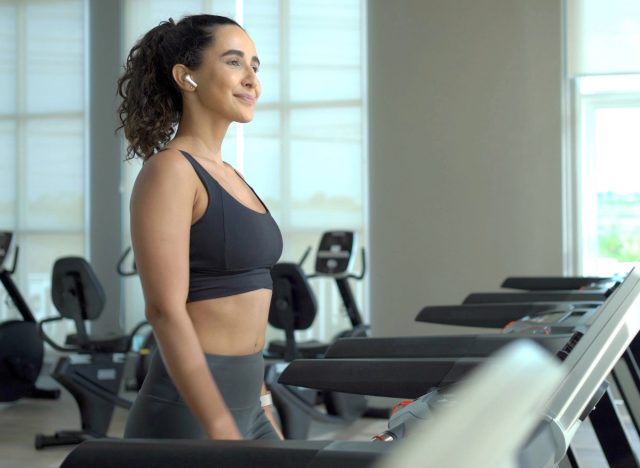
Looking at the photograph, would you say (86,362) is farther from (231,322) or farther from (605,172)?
(231,322)

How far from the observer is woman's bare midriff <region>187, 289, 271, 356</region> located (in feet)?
4.34

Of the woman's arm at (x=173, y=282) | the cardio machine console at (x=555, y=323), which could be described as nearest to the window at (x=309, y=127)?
the cardio machine console at (x=555, y=323)

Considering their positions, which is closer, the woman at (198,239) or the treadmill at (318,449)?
the treadmill at (318,449)

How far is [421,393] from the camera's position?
1.27 m

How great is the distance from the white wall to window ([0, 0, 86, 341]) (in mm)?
2882

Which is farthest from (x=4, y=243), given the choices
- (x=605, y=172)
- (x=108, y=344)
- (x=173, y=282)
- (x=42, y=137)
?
(x=173, y=282)

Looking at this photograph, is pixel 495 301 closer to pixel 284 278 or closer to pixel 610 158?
pixel 284 278

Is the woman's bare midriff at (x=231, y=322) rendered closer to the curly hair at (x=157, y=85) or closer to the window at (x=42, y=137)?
the curly hair at (x=157, y=85)

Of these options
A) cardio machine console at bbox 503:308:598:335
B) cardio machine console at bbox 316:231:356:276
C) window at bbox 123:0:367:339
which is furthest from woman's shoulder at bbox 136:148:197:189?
window at bbox 123:0:367:339

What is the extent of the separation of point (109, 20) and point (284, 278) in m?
3.39

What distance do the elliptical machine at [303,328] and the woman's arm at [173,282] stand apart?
10.9 ft

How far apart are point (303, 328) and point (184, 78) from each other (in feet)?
12.0

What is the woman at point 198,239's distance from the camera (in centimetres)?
121

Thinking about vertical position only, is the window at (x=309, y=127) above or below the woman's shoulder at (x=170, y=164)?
above
